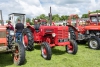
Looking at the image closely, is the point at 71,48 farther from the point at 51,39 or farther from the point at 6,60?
the point at 6,60

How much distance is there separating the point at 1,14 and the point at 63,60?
310cm

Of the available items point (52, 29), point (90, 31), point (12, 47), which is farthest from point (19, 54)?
point (90, 31)

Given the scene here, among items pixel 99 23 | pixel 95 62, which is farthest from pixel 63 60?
pixel 99 23

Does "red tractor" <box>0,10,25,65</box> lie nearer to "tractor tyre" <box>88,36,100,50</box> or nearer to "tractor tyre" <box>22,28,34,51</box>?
"tractor tyre" <box>22,28,34,51</box>

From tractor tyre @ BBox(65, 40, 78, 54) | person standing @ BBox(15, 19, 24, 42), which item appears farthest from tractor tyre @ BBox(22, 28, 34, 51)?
tractor tyre @ BBox(65, 40, 78, 54)

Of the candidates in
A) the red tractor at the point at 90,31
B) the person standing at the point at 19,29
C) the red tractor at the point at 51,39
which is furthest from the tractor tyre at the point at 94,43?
the person standing at the point at 19,29

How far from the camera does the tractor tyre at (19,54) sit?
213 inches

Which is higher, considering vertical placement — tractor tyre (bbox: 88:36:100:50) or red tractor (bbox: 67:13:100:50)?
red tractor (bbox: 67:13:100:50)

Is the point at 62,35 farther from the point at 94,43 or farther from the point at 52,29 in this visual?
the point at 94,43

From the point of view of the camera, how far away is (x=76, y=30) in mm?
10336

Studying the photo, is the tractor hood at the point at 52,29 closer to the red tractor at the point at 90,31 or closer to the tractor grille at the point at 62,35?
the tractor grille at the point at 62,35

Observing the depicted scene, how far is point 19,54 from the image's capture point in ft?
17.8

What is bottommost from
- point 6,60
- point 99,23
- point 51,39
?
point 6,60

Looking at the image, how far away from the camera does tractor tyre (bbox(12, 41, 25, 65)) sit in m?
5.42
